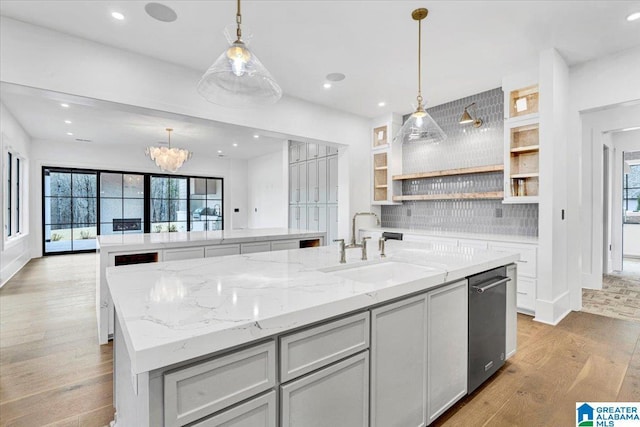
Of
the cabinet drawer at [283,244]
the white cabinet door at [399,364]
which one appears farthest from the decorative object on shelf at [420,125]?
the cabinet drawer at [283,244]

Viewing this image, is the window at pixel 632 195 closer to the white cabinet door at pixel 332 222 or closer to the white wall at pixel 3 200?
the white cabinet door at pixel 332 222

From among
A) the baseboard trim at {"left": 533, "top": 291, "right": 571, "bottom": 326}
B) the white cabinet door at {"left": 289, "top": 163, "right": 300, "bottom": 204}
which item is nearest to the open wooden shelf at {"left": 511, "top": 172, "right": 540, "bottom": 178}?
the baseboard trim at {"left": 533, "top": 291, "right": 571, "bottom": 326}

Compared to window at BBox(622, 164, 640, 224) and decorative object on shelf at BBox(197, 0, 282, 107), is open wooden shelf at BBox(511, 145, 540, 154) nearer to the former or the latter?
decorative object on shelf at BBox(197, 0, 282, 107)

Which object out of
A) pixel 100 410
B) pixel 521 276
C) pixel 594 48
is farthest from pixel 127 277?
pixel 594 48

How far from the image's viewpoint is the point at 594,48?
3.25m

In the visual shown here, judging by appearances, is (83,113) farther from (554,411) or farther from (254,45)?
(554,411)

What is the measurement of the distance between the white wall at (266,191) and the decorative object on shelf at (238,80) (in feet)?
19.4

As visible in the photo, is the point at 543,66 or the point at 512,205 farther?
the point at 512,205

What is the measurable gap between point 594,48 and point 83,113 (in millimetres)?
7237

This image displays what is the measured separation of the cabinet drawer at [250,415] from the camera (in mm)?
936

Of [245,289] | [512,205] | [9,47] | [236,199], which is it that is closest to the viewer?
[245,289]

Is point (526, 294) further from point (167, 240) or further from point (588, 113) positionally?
point (167, 240)

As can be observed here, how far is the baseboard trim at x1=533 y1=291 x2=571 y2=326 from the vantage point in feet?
10.9

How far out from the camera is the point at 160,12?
8.66 ft
